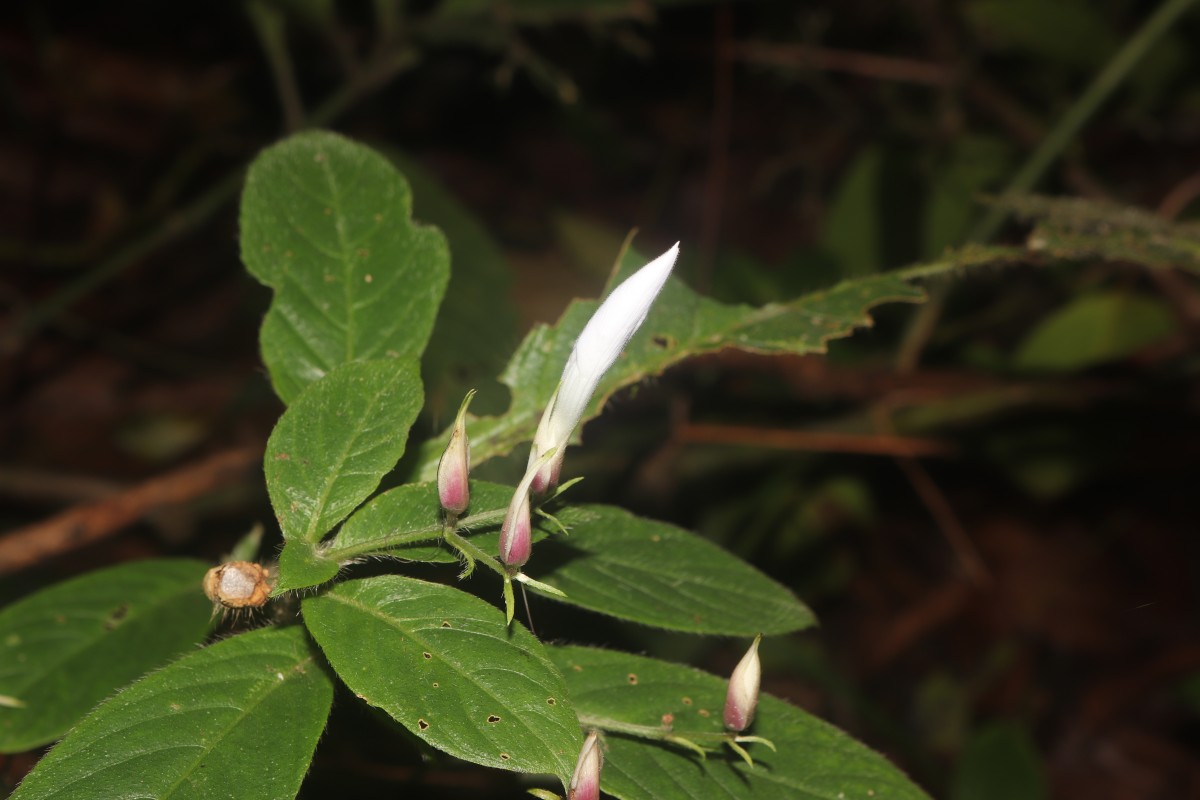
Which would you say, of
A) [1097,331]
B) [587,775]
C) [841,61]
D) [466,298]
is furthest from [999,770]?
[841,61]

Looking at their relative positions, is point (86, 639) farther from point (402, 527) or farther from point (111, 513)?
point (111, 513)

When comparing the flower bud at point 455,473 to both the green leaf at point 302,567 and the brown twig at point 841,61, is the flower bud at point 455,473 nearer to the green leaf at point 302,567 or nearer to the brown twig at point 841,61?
the green leaf at point 302,567

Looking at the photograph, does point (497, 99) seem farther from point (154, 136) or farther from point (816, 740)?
point (816, 740)

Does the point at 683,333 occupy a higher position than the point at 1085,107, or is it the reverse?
the point at 1085,107

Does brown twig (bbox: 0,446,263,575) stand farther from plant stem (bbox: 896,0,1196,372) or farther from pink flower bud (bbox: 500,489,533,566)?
plant stem (bbox: 896,0,1196,372)

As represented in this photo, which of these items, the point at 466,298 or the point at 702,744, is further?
the point at 466,298

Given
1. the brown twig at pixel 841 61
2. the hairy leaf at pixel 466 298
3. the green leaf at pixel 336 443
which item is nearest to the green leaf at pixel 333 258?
the green leaf at pixel 336 443

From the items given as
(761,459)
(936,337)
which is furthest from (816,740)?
(936,337)
